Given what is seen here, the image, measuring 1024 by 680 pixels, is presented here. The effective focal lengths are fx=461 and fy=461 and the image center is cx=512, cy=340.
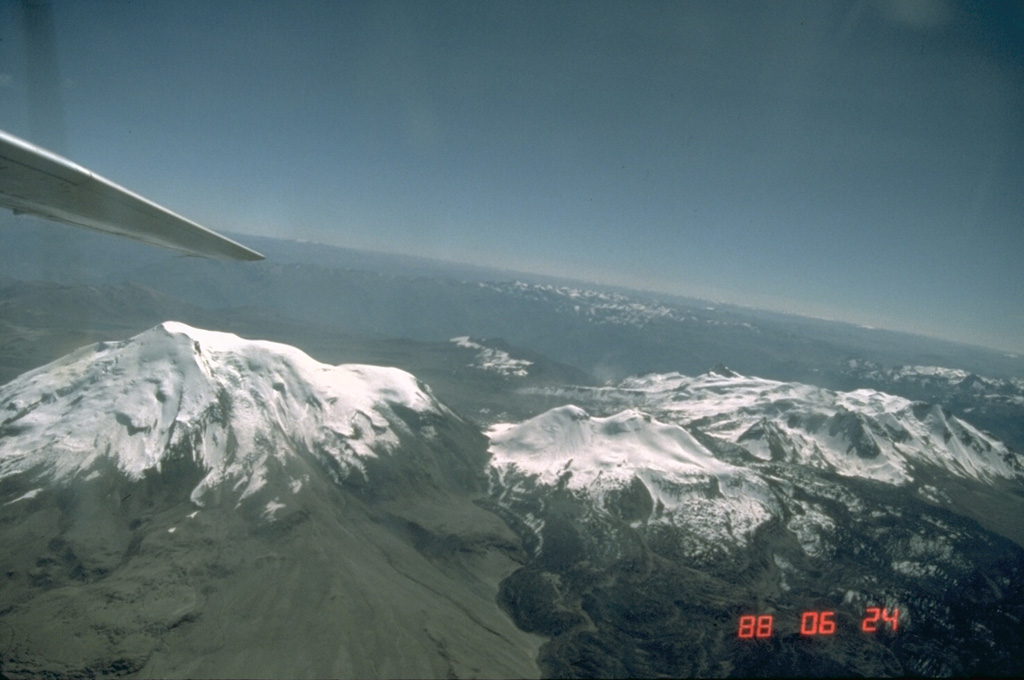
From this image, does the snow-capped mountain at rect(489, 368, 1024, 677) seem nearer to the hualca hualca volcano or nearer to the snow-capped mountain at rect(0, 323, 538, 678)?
the hualca hualca volcano

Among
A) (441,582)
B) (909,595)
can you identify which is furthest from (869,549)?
(441,582)

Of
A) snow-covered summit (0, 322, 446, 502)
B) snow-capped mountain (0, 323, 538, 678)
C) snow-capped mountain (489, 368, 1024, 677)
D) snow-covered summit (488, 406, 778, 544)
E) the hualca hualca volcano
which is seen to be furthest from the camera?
snow-covered summit (488, 406, 778, 544)

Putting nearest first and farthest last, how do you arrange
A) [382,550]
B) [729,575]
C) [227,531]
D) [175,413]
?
1. [227,531]
2. [382,550]
3. [175,413]
4. [729,575]
